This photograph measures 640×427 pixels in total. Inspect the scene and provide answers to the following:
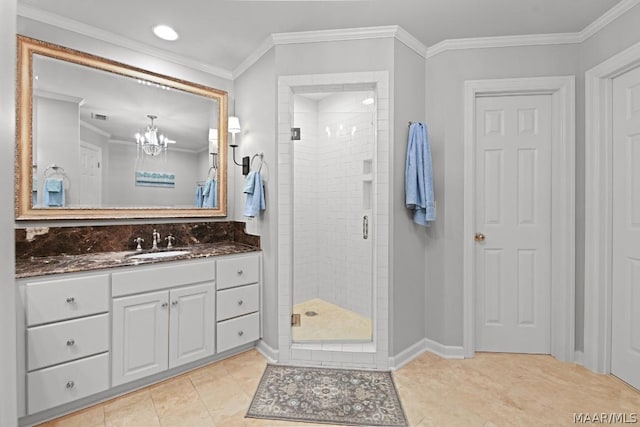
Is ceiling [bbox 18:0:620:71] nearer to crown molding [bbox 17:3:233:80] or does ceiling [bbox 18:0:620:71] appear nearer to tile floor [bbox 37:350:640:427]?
crown molding [bbox 17:3:233:80]

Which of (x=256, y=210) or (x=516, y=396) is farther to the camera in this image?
(x=256, y=210)

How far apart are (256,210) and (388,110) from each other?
1.23 metres

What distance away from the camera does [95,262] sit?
191 cm

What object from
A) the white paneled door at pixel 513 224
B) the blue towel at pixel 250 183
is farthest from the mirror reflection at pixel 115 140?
the white paneled door at pixel 513 224

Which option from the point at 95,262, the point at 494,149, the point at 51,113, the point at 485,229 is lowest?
the point at 95,262

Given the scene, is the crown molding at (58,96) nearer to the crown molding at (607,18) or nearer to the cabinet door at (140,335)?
the cabinet door at (140,335)

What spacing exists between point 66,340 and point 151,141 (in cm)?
152

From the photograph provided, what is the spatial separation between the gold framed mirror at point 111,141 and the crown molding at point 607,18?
2.85 m

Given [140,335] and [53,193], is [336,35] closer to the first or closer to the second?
[53,193]

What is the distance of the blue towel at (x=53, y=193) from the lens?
80.5 inches

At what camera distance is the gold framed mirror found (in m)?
2.00

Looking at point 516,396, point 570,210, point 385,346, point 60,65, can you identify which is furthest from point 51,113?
point 570,210

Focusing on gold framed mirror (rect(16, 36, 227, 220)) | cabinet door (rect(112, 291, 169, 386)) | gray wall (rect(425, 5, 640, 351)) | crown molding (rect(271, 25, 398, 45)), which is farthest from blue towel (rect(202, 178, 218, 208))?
gray wall (rect(425, 5, 640, 351))

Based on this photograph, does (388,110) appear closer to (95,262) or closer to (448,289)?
(448,289)
